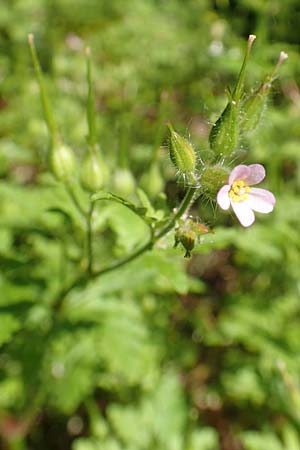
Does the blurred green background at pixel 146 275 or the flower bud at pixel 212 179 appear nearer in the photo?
the flower bud at pixel 212 179

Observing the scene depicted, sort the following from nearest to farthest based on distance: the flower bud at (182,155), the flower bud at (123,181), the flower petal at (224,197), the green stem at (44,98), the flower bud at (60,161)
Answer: the flower petal at (224,197)
the flower bud at (182,155)
the green stem at (44,98)
the flower bud at (60,161)
the flower bud at (123,181)

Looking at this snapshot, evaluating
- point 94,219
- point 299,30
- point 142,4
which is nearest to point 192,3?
point 142,4

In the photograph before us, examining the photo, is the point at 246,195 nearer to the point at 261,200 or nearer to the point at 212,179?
the point at 261,200

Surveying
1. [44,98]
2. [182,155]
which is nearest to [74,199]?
[44,98]

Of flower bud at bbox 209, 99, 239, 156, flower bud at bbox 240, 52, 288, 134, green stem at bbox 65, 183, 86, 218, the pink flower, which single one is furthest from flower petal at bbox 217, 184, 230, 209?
green stem at bbox 65, 183, 86, 218

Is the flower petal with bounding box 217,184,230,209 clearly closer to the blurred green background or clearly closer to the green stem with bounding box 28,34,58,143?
the blurred green background

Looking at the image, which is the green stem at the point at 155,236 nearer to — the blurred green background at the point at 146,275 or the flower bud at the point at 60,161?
the blurred green background at the point at 146,275

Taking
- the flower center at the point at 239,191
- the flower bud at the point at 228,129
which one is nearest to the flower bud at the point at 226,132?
the flower bud at the point at 228,129
